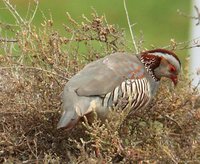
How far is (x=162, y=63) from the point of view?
560 cm

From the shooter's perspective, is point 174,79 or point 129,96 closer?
point 129,96

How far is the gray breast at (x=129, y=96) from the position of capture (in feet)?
17.0

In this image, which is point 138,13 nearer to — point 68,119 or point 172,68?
point 172,68

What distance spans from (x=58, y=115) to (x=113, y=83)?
31 cm

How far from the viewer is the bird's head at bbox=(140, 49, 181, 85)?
217 inches

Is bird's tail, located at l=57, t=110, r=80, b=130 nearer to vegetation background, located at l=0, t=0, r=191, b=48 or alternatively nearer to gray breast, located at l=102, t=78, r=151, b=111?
gray breast, located at l=102, t=78, r=151, b=111

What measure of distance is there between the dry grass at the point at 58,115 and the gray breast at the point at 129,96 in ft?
0.21

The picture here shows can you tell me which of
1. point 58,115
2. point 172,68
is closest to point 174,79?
point 172,68

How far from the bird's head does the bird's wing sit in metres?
0.09

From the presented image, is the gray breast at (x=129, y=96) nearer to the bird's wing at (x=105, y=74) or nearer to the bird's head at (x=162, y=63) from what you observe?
the bird's wing at (x=105, y=74)

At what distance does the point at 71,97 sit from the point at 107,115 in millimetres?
206

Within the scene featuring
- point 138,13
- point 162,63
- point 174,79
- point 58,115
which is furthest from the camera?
point 138,13

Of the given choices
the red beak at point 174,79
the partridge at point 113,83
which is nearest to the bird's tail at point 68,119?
the partridge at point 113,83

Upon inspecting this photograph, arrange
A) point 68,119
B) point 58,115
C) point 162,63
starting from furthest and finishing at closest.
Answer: point 162,63, point 58,115, point 68,119
